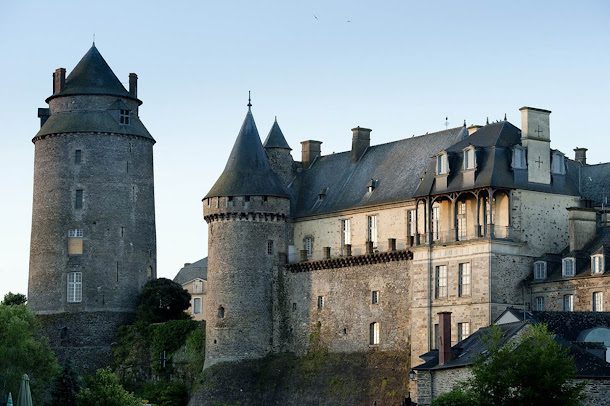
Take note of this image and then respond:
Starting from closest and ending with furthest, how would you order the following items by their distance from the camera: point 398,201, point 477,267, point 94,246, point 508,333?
point 508,333, point 477,267, point 398,201, point 94,246

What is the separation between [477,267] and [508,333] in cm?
989

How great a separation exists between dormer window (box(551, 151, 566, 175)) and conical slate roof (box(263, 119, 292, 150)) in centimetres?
1784

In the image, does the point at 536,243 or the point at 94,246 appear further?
the point at 94,246

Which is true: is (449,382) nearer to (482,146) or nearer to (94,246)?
(482,146)

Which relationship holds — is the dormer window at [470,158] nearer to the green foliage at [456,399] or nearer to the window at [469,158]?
the window at [469,158]

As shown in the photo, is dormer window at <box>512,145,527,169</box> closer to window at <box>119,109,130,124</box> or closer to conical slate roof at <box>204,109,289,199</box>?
conical slate roof at <box>204,109,289,199</box>

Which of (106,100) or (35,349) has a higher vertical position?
(106,100)

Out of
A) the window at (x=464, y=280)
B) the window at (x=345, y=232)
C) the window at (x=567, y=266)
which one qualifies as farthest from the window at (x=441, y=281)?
the window at (x=345, y=232)

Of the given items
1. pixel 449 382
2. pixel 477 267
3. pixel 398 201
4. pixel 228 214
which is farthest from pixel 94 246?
pixel 449 382

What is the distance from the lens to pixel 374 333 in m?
92.5

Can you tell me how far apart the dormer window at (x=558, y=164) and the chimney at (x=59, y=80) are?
1264 inches

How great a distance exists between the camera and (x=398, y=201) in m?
93.2

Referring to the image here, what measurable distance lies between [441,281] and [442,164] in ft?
17.6

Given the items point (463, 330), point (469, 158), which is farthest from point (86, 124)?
point (463, 330)
